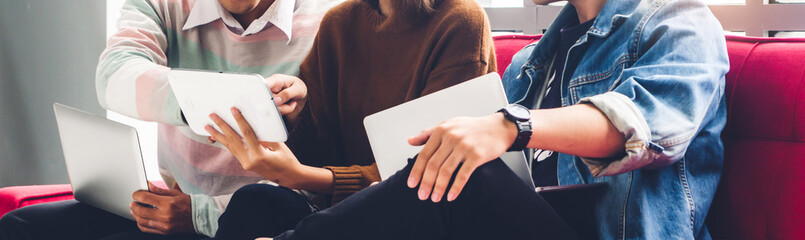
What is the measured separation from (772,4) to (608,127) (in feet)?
3.35

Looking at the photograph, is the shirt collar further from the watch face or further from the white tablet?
the watch face

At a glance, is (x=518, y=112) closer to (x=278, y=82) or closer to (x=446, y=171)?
(x=446, y=171)

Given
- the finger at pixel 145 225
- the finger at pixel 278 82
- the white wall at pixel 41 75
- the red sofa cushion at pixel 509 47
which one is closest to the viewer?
the finger at pixel 278 82

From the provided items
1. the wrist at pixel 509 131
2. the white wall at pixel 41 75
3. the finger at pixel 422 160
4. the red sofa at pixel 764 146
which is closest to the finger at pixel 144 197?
the finger at pixel 422 160

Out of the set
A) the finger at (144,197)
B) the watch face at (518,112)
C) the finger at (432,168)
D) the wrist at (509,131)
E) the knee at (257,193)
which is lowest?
the finger at (144,197)

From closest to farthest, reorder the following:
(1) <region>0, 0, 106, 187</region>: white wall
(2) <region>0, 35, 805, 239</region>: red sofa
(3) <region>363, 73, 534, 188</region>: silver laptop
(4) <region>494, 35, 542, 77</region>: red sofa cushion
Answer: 1. (3) <region>363, 73, 534, 188</region>: silver laptop
2. (2) <region>0, 35, 805, 239</region>: red sofa
3. (4) <region>494, 35, 542, 77</region>: red sofa cushion
4. (1) <region>0, 0, 106, 187</region>: white wall

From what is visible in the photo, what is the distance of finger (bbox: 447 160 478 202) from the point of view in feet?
2.80

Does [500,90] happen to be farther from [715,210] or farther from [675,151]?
[715,210]

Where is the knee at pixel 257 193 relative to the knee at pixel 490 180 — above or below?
below

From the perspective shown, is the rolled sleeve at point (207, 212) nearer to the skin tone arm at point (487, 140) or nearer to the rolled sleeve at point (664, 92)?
the skin tone arm at point (487, 140)

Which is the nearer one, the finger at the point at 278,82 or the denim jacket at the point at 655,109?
the denim jacket at the point at 655,109

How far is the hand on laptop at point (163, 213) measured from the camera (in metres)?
1.29

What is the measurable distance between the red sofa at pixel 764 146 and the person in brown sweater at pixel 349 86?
0.45 meters

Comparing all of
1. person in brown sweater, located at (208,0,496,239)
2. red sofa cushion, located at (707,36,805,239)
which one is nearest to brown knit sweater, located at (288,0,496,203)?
person in brown sweater, located at (208,0,496,239)
